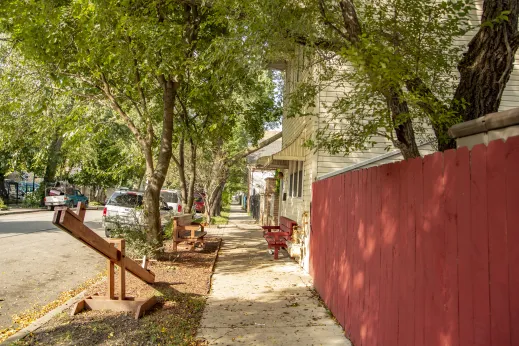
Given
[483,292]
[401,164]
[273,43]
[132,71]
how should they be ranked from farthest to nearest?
1. [132,71]
2. [273,43]
3. [401,164]
4. [483,292]

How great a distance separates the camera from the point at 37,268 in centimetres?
1045

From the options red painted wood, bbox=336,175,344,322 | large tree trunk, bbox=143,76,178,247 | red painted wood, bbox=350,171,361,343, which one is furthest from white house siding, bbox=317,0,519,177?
red painted wood, bbox=350,171,361,343

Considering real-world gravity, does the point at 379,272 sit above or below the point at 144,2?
below

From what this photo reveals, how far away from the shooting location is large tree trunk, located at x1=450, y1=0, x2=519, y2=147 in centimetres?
468

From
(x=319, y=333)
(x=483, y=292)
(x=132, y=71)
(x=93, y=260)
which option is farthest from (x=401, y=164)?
(x=93, y=260)

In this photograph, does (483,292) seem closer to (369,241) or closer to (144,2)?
(369,241)

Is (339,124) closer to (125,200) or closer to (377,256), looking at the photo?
(377,256)

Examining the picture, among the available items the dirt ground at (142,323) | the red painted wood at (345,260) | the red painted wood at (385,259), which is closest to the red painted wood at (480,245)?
the red painted wood at (385,259)

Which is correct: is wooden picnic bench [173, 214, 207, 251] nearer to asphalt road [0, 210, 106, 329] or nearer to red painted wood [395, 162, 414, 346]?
asphalt road [0, 210, 106, 329]

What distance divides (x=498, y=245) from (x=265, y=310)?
4.99 meters

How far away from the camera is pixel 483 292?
8.77ft

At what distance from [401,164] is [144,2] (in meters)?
7.68

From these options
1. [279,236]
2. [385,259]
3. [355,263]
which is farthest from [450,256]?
[279,236]

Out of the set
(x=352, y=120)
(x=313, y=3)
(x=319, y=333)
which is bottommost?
(x=319, y=333)
